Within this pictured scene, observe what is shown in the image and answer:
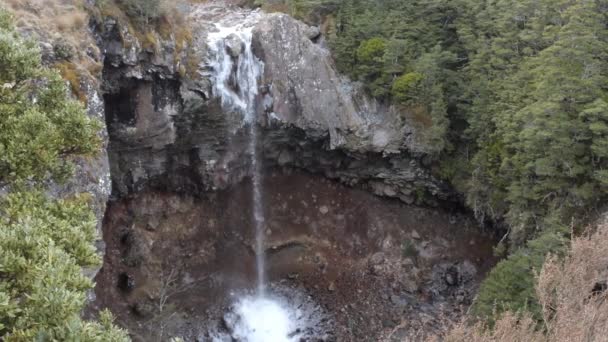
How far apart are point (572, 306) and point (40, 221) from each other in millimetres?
11179

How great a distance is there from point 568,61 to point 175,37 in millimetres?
16084

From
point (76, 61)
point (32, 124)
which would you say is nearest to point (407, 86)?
point (76, 61)

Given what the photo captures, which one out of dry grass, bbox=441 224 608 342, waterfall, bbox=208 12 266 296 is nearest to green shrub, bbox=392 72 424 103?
waterfall, bbox=208 12 266 296

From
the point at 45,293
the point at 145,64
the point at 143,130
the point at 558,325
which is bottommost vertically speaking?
the point at 558,325

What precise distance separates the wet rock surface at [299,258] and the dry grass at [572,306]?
1055cm

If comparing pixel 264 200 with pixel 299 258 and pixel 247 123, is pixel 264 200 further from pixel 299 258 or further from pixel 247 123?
pixel 247 123

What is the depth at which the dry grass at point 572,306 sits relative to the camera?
10070 mm

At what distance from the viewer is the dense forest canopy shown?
1745 centimetres

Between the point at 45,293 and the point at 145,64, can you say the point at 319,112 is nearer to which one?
the point at 145,64

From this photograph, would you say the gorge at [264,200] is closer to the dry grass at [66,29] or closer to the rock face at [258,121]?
the rock face at [258,121]

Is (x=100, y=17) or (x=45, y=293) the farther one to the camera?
(x=100, y=17)

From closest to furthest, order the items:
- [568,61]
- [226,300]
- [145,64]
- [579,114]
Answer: [579,114], [568,61], [145,64], [226,300]

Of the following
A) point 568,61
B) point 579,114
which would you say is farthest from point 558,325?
point 568,61

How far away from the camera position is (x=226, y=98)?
2366 centimetres
